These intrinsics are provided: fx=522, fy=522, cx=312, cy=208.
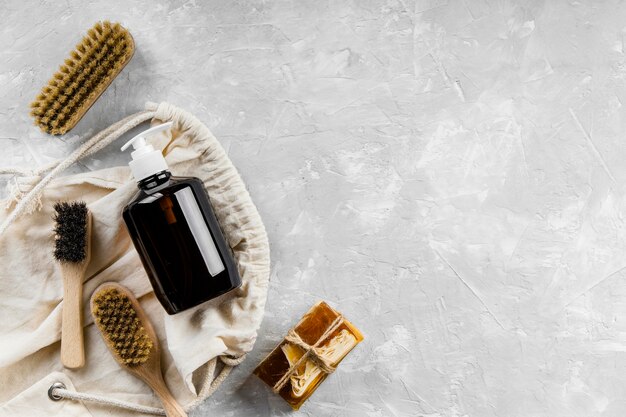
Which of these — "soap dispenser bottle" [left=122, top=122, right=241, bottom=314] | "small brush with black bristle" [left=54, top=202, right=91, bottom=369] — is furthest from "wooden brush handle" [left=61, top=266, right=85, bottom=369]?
"soap dispenser bottle" [left=122, top=122, right=241, bottom=314]

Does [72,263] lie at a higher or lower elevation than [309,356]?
higher

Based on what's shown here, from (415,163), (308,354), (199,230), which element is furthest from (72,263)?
(415,163)

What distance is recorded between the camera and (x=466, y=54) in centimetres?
71

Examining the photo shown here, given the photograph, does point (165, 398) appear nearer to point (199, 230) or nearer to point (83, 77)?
point (199, 230)

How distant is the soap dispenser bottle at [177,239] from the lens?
0.60 m

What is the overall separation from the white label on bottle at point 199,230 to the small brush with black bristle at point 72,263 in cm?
14

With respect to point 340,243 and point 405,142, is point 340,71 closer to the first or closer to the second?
point 405,142

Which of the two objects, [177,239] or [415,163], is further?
[415,163]

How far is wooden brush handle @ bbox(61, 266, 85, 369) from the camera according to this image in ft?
2.14

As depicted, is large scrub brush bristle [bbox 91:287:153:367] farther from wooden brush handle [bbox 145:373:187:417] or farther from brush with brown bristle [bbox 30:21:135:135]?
brush with brown bristle [bbox 30:21:135:135]

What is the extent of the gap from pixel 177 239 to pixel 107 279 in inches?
5.8

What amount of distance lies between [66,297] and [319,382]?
34cm

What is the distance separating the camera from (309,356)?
2.20ft

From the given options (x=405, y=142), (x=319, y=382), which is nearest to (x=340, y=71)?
(x=405, y=142)
